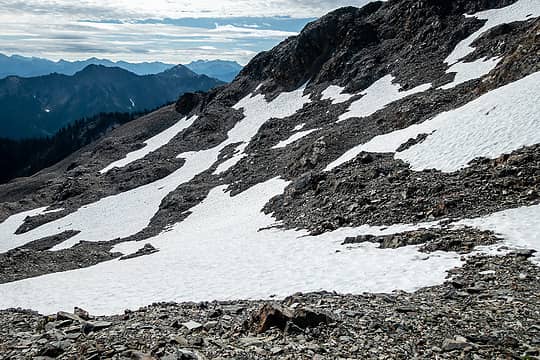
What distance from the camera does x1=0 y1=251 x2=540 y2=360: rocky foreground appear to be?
28.4 feet

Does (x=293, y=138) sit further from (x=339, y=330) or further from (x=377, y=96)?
(x=339, y=330)

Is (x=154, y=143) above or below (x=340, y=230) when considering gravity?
below

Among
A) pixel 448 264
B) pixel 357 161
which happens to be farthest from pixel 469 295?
pixel 357 161

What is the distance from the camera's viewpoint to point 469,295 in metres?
11.9

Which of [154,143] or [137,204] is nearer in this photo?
[137,204]

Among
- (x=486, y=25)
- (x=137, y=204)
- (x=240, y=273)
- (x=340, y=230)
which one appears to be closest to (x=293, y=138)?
(x=137, y=204)

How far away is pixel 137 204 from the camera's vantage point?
6200cm

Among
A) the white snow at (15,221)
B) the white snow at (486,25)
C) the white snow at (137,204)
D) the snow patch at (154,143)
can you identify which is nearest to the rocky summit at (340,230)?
the white snow at (486,25)

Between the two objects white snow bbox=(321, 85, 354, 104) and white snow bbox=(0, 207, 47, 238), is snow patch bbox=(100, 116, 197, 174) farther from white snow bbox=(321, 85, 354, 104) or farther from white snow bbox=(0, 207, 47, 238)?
white snow bbox=(321, 85, 354, 104)

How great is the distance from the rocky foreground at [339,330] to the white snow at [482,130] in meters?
13.0

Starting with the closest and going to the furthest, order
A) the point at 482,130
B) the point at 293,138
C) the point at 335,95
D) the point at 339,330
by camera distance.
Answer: the point at 339,330 → the point at 482,130 → the point at 293,138 → the point at 335,95

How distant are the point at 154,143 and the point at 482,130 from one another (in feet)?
272

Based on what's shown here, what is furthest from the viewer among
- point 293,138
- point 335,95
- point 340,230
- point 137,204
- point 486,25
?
point 335,95

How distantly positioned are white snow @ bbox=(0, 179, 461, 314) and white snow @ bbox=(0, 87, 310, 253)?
914 inches
